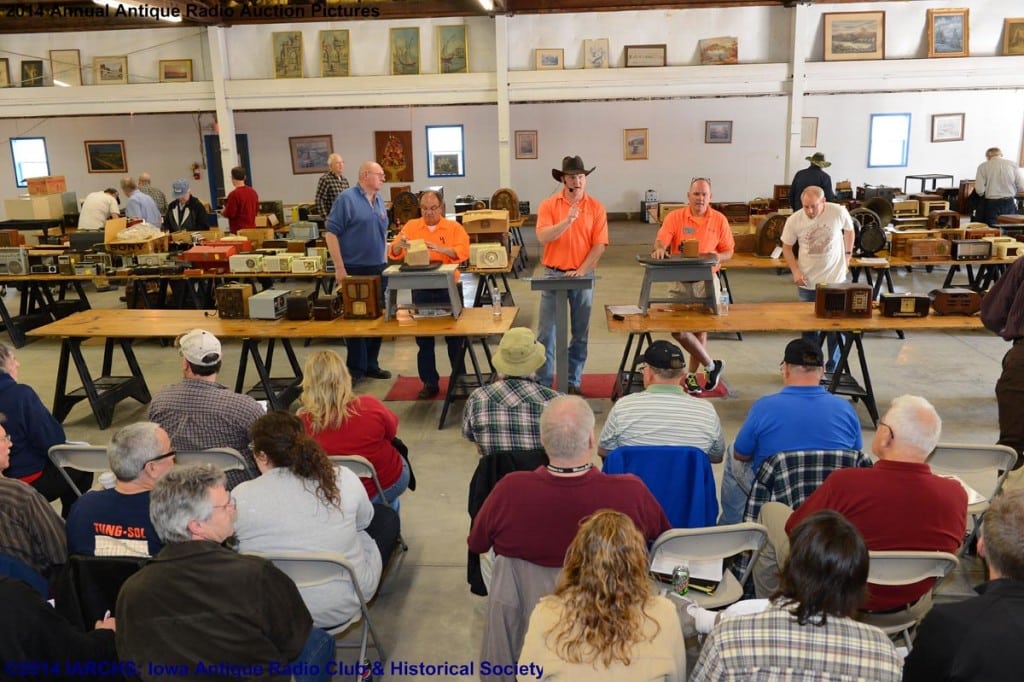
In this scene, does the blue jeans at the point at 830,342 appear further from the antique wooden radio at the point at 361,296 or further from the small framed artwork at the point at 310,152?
the small framed artwork at the point at 310,152

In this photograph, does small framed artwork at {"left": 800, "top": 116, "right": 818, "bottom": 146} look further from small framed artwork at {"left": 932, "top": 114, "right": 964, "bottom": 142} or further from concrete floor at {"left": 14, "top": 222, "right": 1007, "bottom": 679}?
concrete floor at {"left": 14, "top": 222, "right": 1007, "bottom": 679}

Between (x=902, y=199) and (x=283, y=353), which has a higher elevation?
(x=902, y=199)

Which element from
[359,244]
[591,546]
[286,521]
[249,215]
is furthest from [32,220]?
[591,546]

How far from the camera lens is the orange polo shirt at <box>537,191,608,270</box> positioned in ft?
21.4

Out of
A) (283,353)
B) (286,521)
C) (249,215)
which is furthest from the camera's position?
(249,215)

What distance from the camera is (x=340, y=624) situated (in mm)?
3178

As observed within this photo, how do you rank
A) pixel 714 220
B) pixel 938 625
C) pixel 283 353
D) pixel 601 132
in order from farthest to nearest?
pixel 601 132 → pixel 283 353 → pixel 714 220 → pixel 938 625

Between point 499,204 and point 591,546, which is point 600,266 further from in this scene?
point 591,546

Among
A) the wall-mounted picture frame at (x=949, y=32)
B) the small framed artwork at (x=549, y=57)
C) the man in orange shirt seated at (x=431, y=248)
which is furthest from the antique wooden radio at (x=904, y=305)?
the wall-mounted picture frame at (x=949, y=32)

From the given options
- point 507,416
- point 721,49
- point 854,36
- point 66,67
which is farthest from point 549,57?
point 507,416

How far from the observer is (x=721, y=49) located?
13.1 meters

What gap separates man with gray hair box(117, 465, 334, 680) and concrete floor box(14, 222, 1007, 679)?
1.21 m

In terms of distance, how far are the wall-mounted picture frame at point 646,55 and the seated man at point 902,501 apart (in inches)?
439

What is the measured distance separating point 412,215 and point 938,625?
34.1 feet
